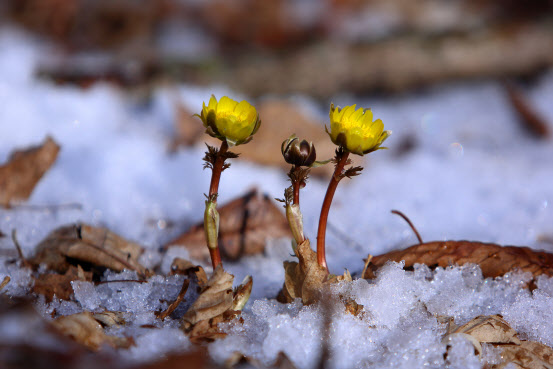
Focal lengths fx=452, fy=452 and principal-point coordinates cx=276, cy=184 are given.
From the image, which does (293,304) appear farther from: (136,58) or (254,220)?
(136,58)

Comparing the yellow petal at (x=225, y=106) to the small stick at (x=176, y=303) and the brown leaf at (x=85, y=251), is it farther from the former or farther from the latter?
the brown leaf at (x=85, y=251)

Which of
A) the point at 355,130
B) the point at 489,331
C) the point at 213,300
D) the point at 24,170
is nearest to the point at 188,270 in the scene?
the point at 213,300

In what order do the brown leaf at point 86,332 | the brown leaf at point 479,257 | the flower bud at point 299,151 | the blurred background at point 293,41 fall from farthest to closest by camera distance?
the blurred background at point 293,41 → the brown leaf at point 479,257 → the flower bud at point 299,151 → the brown leaf at point 86,332

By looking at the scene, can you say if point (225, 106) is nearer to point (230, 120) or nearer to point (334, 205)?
→ point (230, 120)

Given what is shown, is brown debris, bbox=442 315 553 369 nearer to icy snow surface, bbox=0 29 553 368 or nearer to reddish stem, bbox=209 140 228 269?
icy snow surface, bbox=0 29 553 368

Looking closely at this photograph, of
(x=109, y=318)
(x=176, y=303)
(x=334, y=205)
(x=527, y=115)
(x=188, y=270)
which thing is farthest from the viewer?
(x=527, y=115)

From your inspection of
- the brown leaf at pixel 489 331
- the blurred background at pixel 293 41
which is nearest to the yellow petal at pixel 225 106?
the brown leaf at pixel 489 331
